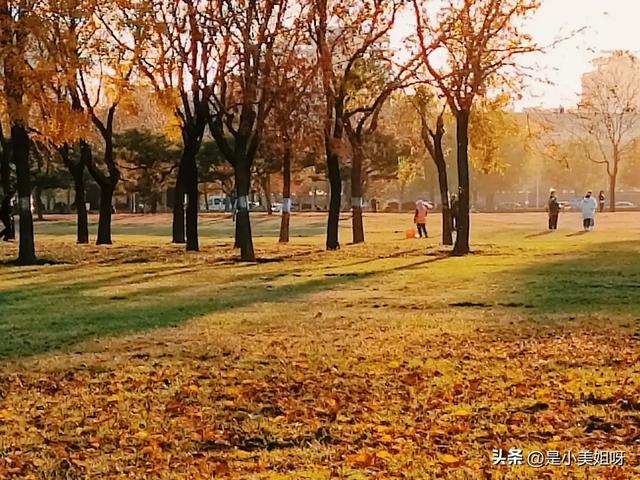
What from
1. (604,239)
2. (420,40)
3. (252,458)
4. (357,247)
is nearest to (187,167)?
(357,247)

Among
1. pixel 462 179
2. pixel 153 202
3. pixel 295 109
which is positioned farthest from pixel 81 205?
pixel 153 202

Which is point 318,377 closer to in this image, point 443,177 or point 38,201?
point 443,177

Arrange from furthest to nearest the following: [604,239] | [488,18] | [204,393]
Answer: [604,239] < [488,18] < [204,393]

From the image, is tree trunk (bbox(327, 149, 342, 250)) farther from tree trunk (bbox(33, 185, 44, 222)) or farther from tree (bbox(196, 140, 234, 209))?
tree trunk (bbox(33, 185, 44, 222))

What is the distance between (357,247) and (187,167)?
18.9 ft

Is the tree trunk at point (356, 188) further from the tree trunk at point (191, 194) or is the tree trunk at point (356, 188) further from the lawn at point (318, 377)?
A: the lawn at point (318, 377)

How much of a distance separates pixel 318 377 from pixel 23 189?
16870mm

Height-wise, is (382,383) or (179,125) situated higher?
(179,125)

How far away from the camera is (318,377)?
856 centimetres

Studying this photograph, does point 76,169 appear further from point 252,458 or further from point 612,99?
point 612,99

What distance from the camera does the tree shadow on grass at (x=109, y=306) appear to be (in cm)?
1128

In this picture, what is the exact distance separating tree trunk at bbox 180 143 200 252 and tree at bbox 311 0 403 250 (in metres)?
4.02

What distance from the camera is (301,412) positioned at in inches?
285

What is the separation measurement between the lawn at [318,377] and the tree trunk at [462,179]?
26.0 ft
